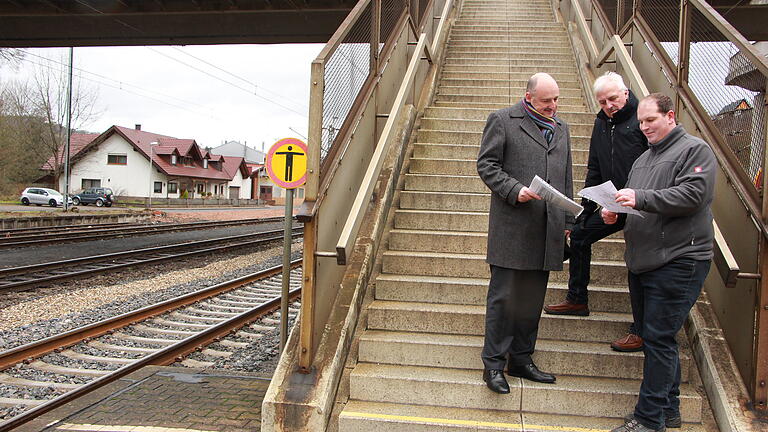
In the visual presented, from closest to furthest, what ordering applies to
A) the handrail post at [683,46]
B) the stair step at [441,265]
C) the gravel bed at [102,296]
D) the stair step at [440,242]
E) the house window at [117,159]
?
the stair step at [441,265] < the handrail post at [683,46] < the stair step at [440,242] < the gravel bed at [102,296] < the house window at [117,159]

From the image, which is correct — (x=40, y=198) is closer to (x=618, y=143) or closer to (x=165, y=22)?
(x=165, y=22)

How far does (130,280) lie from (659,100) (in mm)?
9752

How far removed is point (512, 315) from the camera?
3.54m

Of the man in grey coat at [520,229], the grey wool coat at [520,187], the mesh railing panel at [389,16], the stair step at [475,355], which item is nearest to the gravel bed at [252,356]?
the stair step at [475,355]

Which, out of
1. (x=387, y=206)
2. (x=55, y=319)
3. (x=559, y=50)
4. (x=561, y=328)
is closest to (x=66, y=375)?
(x=55, y=319)

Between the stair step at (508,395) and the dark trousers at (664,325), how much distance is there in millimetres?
303

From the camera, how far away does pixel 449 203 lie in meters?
5.36

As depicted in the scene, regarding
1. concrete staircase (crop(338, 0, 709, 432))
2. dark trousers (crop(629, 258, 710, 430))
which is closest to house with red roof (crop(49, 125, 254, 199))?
concrete staircase (crop(338, 0, 709, 432))

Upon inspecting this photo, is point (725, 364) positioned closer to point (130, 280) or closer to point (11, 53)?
point (130, 280)

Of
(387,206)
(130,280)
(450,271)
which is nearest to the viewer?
(450,271)

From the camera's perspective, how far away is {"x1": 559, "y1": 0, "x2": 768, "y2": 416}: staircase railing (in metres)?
3.28

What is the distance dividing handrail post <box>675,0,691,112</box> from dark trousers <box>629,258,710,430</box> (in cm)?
213

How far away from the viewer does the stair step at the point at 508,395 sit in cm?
343

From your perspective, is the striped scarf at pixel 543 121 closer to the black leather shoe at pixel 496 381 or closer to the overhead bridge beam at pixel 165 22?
the black leather shoe at pixel 496 381
